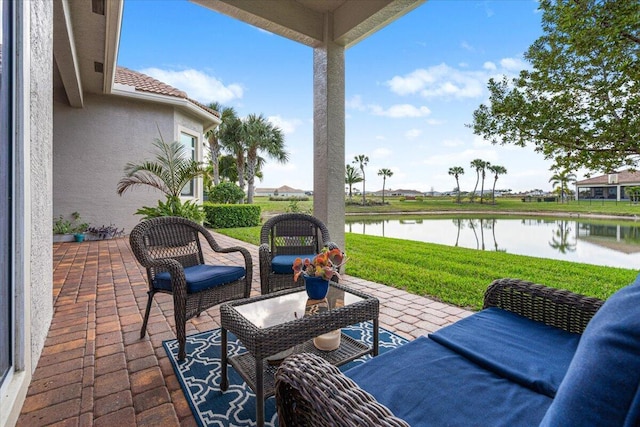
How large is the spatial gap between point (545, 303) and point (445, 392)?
89cm

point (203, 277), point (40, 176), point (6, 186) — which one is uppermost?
point (40, 176)

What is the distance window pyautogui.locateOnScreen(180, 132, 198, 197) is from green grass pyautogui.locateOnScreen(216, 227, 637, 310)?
5.32m

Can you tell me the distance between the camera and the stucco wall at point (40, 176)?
74.3 inches

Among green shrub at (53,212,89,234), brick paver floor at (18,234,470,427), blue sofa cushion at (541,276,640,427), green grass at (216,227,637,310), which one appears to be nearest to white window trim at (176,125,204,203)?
green shrub at (53,212,89,234)

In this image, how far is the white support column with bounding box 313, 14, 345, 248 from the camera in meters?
3.81

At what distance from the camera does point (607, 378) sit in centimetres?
53

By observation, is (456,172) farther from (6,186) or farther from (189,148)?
(6,186)

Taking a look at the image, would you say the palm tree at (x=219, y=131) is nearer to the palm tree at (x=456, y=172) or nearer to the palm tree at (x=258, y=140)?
the palm tree at (x=258, y=140)

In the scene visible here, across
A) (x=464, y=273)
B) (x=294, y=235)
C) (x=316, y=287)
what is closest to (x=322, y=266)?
(x=316, y=287)

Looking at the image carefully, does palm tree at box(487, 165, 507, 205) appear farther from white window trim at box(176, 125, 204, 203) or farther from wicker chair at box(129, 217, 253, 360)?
wicker chair at box(129, 217, 253, 360)

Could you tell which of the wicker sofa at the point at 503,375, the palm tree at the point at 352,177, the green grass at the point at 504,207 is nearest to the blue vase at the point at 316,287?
the wicker sofa at the point at 503,375

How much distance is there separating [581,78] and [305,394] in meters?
3.55

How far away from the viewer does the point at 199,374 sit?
1.88 m

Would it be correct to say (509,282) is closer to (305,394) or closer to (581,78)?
(305,394)
